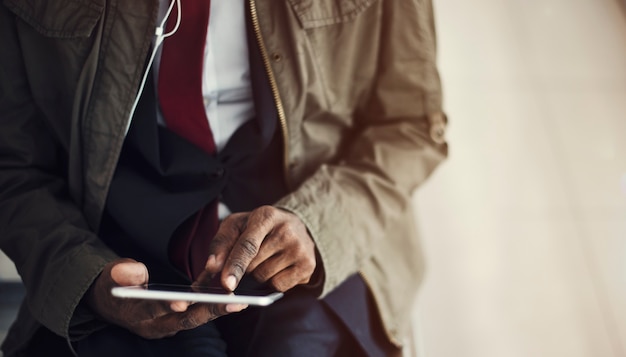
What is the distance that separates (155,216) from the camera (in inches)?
25.4

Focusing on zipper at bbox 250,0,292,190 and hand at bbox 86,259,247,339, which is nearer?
hand at bbox 86,259,247,339

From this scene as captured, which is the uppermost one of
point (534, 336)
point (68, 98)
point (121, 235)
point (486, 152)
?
point (68, 98)

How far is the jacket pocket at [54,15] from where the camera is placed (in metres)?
0.64

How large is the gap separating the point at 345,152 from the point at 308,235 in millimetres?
178

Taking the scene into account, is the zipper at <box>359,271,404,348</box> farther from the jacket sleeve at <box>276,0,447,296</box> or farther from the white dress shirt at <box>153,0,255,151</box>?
the white dress shirt at <box>153,0,255,151</box>

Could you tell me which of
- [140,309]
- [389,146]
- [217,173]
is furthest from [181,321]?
[389,146]

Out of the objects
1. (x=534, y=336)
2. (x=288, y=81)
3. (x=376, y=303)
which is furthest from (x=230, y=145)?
(x=534, y=336)

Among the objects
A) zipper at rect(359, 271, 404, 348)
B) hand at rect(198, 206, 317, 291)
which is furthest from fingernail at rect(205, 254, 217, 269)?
zipper at rect(359, 271, 404, 348)

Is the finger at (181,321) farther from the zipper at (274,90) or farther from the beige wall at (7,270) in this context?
the beige wall at (7,270)

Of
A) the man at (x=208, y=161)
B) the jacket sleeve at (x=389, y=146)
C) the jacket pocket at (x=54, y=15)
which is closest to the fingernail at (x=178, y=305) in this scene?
the man at (x=208, y=161)

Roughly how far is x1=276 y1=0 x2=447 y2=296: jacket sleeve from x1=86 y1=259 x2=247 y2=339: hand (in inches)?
7.2

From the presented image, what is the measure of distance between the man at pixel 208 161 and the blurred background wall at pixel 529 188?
10.9 inches

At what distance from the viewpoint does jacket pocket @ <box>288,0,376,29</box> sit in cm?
67

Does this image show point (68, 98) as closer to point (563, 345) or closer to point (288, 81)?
point (288, 81)
